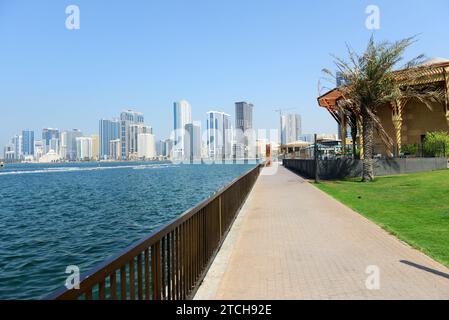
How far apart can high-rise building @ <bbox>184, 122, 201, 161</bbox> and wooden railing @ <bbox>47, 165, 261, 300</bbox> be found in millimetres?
156843

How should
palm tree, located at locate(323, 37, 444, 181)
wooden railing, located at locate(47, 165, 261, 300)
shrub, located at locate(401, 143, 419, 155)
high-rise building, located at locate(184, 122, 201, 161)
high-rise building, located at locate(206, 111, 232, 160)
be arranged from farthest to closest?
1. high-rise building, located at locate(184, 122, 201, 161)
2. high-rise building, located at locate(206, 111, 232, 160)
3. shrub, located at locate(401, 143, 419, 155)
4. palm tree, located at locate(323, 37, 444, 181)
5. wooden railing, located at locate(47, 165, 261, 300)

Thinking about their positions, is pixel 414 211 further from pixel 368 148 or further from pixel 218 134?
pixel 218 134

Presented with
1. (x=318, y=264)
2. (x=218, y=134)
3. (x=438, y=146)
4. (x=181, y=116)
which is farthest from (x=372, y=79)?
(x=181, y=116)

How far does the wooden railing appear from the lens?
108 inches

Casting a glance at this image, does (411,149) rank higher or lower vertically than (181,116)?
lower

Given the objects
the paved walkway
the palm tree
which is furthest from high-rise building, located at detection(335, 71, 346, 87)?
the paved walkway

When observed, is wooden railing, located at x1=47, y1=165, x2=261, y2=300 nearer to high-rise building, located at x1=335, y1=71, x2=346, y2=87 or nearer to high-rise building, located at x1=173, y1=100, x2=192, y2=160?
high-rise building, located at x1=335, y1=71, x2=346, y2=87

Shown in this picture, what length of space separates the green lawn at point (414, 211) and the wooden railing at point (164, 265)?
3.90 meters

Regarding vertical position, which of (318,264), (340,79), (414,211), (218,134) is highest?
(218,134)

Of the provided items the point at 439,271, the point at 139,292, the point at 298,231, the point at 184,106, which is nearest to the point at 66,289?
the point at 139,292

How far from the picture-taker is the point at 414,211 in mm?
11195

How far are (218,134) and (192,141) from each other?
73.7 feet

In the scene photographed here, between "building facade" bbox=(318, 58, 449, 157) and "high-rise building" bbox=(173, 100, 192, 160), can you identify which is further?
"high-rise building" bbox=(173, 100, 192, 160)

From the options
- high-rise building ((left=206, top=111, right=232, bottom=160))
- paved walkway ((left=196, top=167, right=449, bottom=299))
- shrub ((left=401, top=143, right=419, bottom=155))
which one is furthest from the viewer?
high-rise building ((left=206, top=111, right=232, bottom=160))
